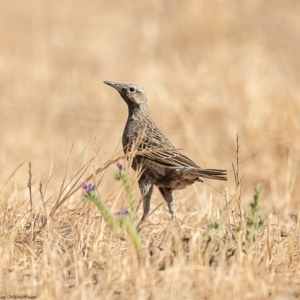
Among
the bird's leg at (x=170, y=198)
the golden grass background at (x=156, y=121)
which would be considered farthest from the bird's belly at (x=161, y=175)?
→ the golden grass background at (x=156, y=121)

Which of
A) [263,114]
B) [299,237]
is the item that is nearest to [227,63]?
[263,114]

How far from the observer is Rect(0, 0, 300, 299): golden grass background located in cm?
466

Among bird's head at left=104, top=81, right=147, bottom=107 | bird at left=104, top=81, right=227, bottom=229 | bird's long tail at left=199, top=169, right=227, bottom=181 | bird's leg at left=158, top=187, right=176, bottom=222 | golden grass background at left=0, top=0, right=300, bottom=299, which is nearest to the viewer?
golden grass background at left=0, top=0, right=300, bottom=299

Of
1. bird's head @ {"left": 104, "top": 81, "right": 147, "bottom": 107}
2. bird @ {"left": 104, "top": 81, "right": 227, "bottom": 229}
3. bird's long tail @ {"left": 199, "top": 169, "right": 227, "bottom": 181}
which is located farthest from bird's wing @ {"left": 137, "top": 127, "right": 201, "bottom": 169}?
bird's head @ {"left": 104, "top": 81, "right": 147, "bottom": 107}

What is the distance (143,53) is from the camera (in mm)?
14383

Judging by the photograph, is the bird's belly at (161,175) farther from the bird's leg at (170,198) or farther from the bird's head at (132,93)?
the bird's head at (132,93)

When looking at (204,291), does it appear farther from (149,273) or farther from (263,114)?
(263,114)

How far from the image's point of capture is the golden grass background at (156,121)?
466 cm

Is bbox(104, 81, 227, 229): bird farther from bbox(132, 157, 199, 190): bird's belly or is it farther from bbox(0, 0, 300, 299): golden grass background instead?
bbox(0, 0, 300, 299): golden grass background

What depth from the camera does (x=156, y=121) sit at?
10891 mm

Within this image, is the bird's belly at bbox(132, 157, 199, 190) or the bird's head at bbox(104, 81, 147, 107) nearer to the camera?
the bird's belly at bbox(132, 157, 199, 190)

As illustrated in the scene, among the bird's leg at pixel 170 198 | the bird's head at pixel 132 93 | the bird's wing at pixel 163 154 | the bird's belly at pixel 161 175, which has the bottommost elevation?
the bird's leg at pixel 170 198

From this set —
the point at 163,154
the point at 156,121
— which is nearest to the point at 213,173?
the point at 163,154

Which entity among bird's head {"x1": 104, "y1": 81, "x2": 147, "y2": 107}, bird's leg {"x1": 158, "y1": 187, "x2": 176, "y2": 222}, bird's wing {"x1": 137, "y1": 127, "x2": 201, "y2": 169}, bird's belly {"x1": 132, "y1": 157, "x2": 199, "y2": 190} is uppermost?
bird's head {"x1": 104, "y1": 81, "x2": 147, "y2": 107}
